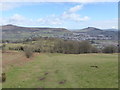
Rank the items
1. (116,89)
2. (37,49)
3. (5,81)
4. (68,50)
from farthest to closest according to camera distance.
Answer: (37,49) < (68,50) < (5,81) < (116,89)

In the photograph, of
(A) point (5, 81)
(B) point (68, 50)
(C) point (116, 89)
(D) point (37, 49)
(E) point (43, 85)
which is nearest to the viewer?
(C) point (116, 89)

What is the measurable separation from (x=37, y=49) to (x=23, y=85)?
67.2 metres

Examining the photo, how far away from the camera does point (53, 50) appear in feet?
266

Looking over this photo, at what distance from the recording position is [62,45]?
260 ft

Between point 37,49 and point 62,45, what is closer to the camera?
point 62,45

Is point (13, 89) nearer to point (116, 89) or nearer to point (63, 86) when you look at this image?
point (63, 86)

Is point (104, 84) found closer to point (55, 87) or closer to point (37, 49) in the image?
point (55, 87)

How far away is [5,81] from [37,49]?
65.0m

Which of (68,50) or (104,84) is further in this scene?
(68,50)

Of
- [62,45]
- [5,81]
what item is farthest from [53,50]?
[5,81]

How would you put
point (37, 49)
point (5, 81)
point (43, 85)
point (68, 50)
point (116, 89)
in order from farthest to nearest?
point (37, 49), point (68, 50), point (5, 81), point (43, 85), point (116, 89)

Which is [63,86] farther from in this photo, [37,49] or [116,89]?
[37,49]

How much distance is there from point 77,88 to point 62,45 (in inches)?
2464

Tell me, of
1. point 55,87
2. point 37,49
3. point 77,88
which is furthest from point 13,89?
point 37,49
